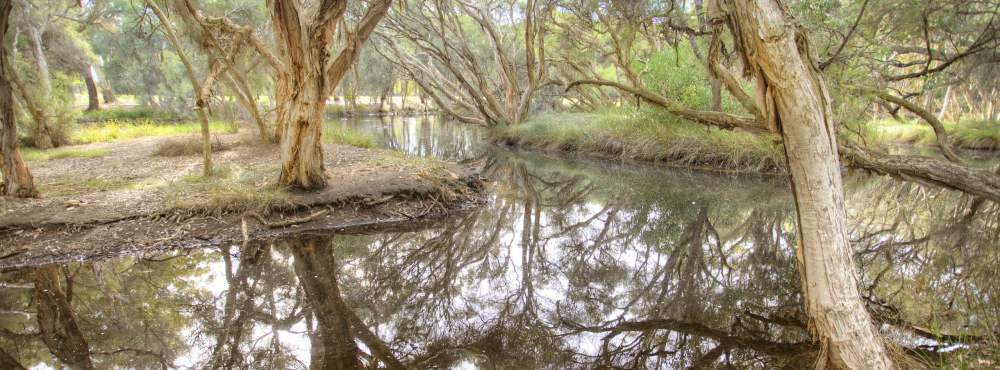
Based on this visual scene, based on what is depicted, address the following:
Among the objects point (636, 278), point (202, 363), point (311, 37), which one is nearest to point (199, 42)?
point (311, 37)

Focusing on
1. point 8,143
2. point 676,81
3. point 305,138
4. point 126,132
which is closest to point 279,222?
point 305,138

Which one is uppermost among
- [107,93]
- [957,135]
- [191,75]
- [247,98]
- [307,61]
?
[107,93]

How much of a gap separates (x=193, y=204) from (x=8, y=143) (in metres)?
2.17

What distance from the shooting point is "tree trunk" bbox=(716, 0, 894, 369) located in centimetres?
258

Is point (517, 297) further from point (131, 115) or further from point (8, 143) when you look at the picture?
point (131, 115)

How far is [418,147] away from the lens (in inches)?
681

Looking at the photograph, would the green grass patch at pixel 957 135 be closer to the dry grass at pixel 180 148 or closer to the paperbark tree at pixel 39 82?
the dry grass at pixel 180 148

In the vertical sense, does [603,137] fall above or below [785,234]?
above

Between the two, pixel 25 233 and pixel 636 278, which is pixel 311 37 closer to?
pixel 25 233

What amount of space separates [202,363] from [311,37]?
4.25m

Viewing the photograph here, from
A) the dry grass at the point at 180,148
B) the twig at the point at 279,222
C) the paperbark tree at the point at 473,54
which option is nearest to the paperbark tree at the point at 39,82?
the dry grass at the point at 180,148

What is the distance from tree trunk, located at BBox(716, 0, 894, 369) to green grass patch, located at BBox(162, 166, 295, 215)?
5.99 meters

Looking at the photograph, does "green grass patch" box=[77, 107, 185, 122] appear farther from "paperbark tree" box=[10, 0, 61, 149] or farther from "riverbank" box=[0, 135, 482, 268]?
"riverbank" box=[0, 135, 482, 268]

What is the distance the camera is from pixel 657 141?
12797 millimetres
